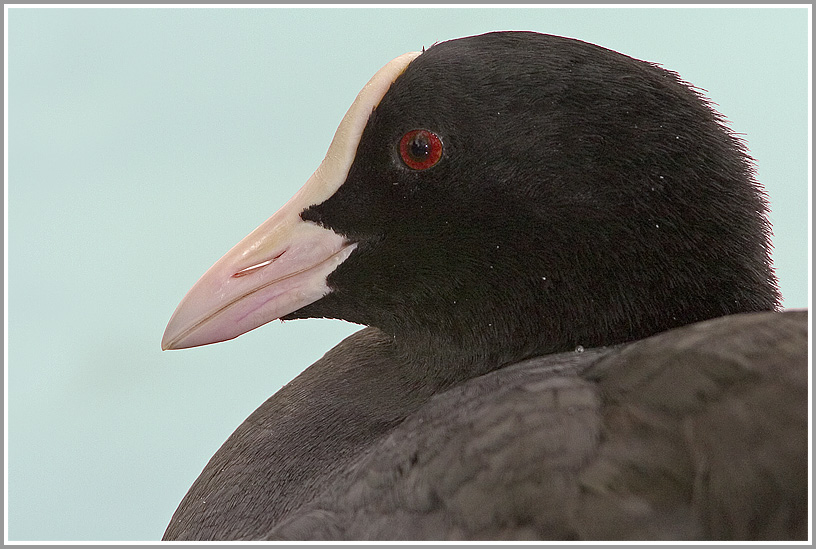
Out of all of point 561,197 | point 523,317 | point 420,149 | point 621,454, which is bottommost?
point 621,454

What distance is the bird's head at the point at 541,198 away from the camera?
4.88 feet

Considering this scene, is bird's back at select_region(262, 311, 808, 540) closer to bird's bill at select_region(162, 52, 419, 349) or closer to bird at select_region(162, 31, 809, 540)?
bird at select_region(162, 31, 809, 540)

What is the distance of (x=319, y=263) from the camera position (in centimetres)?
165

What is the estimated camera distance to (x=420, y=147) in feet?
5.02

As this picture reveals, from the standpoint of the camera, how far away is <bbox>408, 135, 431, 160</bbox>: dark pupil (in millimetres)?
1527

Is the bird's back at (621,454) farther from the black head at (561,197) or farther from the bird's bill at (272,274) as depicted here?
the bird's bill at (272,274)

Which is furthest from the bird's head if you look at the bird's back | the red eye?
the bird's back

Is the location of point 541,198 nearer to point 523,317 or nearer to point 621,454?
point 523,317

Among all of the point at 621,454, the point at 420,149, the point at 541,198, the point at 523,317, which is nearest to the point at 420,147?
the point at 420,149

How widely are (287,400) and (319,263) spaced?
0.34 m

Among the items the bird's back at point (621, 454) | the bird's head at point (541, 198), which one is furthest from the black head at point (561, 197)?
the bird's back at point (621, 454)

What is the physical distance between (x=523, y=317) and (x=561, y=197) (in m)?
0.22

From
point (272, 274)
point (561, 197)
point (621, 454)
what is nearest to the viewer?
point (621, 454)

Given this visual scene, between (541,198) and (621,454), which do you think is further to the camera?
(541,198)
